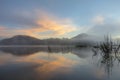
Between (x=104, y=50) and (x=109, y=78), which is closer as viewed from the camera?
(x=109, y=78)

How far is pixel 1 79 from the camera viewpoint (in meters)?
6.16

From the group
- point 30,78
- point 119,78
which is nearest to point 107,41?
point 119,78

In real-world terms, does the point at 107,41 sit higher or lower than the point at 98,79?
higher

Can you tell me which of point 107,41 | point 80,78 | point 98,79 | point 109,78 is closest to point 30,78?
point 80,78

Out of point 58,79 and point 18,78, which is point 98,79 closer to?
point 58,79

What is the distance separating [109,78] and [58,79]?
172 cm

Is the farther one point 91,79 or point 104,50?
point 104,50

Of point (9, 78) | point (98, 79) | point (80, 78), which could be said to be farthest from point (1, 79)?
point (98, 79)

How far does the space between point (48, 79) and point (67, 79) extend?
62 cm

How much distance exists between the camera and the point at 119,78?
20.8ft

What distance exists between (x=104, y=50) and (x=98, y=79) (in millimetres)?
11129

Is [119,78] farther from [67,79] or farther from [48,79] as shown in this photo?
[48,79]

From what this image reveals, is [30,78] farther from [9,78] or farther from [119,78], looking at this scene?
[119,78]

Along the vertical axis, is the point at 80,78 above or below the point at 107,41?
below
